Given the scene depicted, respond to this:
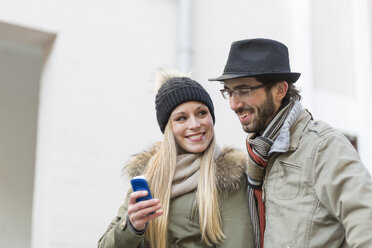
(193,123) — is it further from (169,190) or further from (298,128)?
(298,128)

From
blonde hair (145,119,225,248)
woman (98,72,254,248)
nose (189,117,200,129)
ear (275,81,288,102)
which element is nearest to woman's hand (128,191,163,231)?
woman (98,72,254,248)

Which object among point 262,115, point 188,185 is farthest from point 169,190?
point 262,115

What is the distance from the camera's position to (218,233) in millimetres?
3010

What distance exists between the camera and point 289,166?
8.92 feet

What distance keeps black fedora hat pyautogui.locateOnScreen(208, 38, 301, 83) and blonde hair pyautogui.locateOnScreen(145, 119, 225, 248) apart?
1.69 feet

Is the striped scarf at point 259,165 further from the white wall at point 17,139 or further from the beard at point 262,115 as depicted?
the white wall at point 17,139

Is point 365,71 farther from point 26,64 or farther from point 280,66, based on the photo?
point 280,66

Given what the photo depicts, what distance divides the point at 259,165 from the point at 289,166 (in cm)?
17

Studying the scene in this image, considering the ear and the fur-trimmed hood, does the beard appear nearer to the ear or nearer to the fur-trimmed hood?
the ear

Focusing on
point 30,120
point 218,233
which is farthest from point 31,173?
point 218,233

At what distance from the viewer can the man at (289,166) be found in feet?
8.12

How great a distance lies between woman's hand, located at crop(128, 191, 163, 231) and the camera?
2.76 m

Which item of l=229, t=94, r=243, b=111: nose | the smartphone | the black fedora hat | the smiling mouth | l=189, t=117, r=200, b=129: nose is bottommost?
the smartphone

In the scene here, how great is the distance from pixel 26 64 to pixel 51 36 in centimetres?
144
